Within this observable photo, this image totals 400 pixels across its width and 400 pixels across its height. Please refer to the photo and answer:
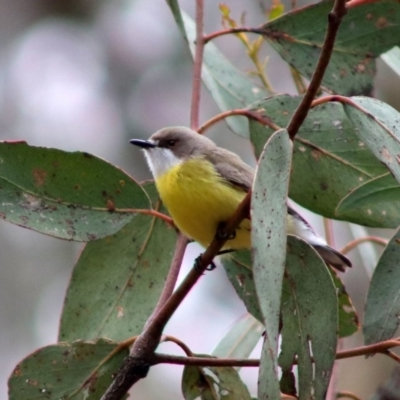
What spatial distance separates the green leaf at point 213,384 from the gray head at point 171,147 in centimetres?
88

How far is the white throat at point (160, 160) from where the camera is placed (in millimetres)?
2723

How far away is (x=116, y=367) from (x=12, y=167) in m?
0.57

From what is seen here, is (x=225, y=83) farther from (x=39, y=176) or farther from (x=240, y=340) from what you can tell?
(x=39, y=176)

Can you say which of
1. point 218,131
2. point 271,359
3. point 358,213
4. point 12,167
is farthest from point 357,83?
point 218,131

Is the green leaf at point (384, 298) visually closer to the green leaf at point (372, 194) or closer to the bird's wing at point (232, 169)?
the green leaf at point (372, 194)

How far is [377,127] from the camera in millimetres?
1639

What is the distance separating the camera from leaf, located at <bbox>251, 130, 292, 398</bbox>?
1319mm

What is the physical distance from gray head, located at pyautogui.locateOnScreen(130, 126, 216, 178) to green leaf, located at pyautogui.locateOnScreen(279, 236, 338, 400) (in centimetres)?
103

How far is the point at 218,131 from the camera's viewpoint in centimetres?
795

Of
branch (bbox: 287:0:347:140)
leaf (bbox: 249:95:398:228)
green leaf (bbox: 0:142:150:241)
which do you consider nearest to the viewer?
branch (bbox: 287:0:347:140)

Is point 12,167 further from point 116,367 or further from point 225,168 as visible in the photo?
point 225,168

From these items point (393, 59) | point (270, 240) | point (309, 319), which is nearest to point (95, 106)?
point (393, 59)

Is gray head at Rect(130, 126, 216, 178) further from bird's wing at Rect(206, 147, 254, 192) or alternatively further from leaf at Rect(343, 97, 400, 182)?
leaf at Rect(343, 97, 400, 182)

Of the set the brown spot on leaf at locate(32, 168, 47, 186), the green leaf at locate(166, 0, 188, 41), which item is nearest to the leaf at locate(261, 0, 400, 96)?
the green leaf at locate(166, 0, 188, 41)
